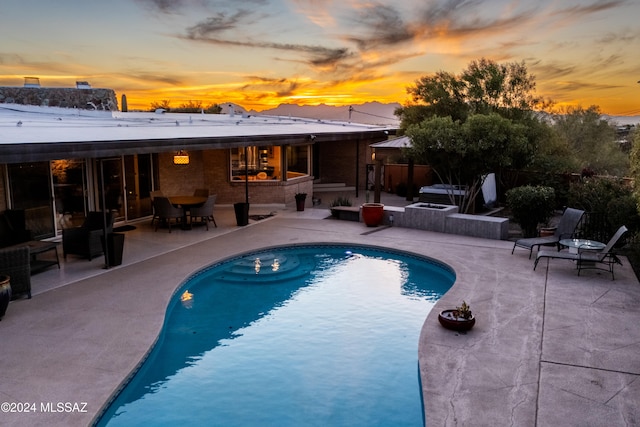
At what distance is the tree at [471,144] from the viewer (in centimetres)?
1376

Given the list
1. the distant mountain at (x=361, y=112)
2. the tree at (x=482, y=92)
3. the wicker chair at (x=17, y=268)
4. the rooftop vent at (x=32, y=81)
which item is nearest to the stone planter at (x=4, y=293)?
the wicker chair at (x=17, y=268)

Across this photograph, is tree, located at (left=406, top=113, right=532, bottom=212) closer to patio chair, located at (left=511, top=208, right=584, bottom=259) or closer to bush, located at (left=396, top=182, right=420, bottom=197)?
patio chair, located at (left=511, top=208, right=584, bottom=259)

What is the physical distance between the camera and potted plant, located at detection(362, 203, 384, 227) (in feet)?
49.0

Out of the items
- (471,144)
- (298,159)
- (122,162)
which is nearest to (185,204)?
(122,162)

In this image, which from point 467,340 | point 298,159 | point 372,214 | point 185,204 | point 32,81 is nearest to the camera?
point 467,340

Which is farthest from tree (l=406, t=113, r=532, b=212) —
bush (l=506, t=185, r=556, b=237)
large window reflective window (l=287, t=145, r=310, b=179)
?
large window reflective window (l=287, t=145, r=310, b=179)

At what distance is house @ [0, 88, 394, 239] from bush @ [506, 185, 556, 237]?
7.36m

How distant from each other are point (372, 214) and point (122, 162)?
7732mm

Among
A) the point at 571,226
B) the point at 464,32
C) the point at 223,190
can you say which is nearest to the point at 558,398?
the point at 571,226

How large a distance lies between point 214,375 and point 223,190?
12.4 m

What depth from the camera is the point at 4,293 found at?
284 inches

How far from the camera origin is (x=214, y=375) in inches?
251

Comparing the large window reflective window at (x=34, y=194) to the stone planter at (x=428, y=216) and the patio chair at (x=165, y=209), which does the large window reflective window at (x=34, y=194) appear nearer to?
the patio chair at (x=165, y=209)

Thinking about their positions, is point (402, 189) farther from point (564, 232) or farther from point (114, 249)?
point (114, 249)
